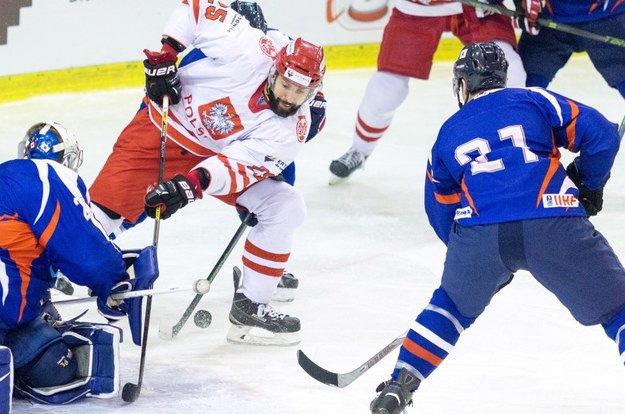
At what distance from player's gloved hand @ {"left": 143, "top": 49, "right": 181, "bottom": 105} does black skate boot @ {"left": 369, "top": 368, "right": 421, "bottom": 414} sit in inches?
51.9

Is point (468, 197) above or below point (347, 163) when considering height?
above

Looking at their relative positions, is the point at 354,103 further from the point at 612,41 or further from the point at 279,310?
the point at 279,310

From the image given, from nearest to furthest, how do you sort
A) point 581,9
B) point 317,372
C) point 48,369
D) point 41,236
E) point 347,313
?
point 41,236 → point 48,369 → point 317,372 → point 347,313 → point 581,9

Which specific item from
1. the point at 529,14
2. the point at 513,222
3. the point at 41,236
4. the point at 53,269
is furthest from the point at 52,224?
the point at 529,14

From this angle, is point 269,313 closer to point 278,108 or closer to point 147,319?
point 147,319

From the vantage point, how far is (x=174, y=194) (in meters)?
3.39

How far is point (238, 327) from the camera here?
3.80m

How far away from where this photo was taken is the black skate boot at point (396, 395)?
2910 mm

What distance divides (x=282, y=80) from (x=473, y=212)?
2.88 ft

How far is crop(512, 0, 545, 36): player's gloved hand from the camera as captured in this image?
4.84m

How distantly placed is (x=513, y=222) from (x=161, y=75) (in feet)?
4.46

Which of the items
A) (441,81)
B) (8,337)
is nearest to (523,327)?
(8,337)

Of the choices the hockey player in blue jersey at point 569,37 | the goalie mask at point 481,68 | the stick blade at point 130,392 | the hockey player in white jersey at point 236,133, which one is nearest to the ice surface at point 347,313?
the stick blade at point 130,392

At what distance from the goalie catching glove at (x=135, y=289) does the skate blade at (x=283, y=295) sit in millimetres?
911
